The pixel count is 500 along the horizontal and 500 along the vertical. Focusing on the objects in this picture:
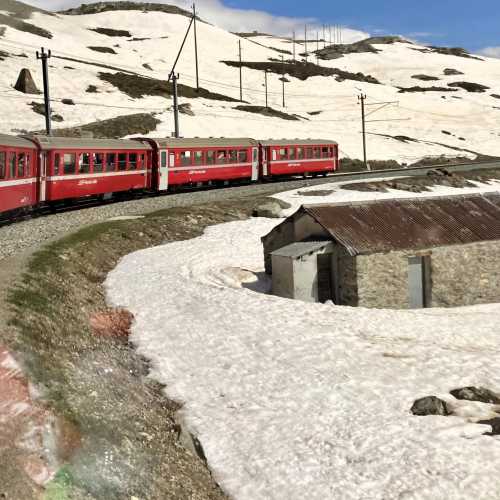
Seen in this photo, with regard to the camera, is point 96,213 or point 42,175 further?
point 96,213

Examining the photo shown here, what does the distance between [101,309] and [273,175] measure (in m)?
32.2

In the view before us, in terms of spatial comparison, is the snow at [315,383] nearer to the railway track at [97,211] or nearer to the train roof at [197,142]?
the railway track at [97,211]

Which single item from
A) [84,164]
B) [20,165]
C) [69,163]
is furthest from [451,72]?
[20,165]

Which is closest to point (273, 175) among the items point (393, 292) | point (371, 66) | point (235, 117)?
point (393, 292)

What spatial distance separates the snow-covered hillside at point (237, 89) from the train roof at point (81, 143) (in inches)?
1192

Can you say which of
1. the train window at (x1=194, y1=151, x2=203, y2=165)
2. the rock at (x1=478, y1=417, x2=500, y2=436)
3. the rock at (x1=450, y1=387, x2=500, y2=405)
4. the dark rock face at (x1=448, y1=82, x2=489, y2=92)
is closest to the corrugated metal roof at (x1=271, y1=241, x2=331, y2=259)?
the rock at (x1=450, y1=387, x2=500, y2=405)

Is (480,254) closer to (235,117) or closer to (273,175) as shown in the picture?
(273,175)

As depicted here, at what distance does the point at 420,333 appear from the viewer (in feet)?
57.0

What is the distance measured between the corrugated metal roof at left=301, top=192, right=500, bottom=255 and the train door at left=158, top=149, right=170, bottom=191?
1515 cm

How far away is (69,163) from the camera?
89.8 feet

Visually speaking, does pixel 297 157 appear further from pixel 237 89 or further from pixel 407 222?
pixel 237 89

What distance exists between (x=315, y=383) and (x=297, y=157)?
38.5 m

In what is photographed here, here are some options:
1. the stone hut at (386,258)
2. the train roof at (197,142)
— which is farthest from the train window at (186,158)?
the stone hut at (386,258)

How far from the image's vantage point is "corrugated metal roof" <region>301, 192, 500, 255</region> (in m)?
20.7
